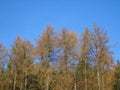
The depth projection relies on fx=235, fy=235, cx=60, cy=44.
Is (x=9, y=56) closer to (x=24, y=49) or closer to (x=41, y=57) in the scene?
(x=24, y=49)

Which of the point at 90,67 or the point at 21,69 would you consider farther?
the point at 21,69

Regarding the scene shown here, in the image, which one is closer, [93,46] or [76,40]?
[93,46]

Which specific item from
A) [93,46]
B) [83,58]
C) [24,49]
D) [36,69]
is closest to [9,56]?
[24,49]

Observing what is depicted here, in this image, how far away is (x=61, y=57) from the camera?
79.4ft

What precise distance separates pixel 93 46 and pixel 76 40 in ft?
13.7

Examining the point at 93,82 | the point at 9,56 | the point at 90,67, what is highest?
the point at 9,56

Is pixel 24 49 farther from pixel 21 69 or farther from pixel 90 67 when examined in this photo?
pixel 90 67

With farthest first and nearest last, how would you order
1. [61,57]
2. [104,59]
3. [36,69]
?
[36,69] → [61,57] → [104,59]

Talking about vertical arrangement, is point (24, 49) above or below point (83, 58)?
above

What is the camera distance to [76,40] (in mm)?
25000

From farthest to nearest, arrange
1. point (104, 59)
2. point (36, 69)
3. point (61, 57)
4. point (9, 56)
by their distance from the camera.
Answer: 1. point (9, 56)
2. point (36, 69)
3. point (61, 57)
4. point (104, 59)

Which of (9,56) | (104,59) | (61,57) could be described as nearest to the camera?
(104,59)

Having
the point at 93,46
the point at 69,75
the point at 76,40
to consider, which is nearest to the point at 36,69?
the point at 69,75

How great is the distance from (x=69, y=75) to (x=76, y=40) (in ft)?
12.4
